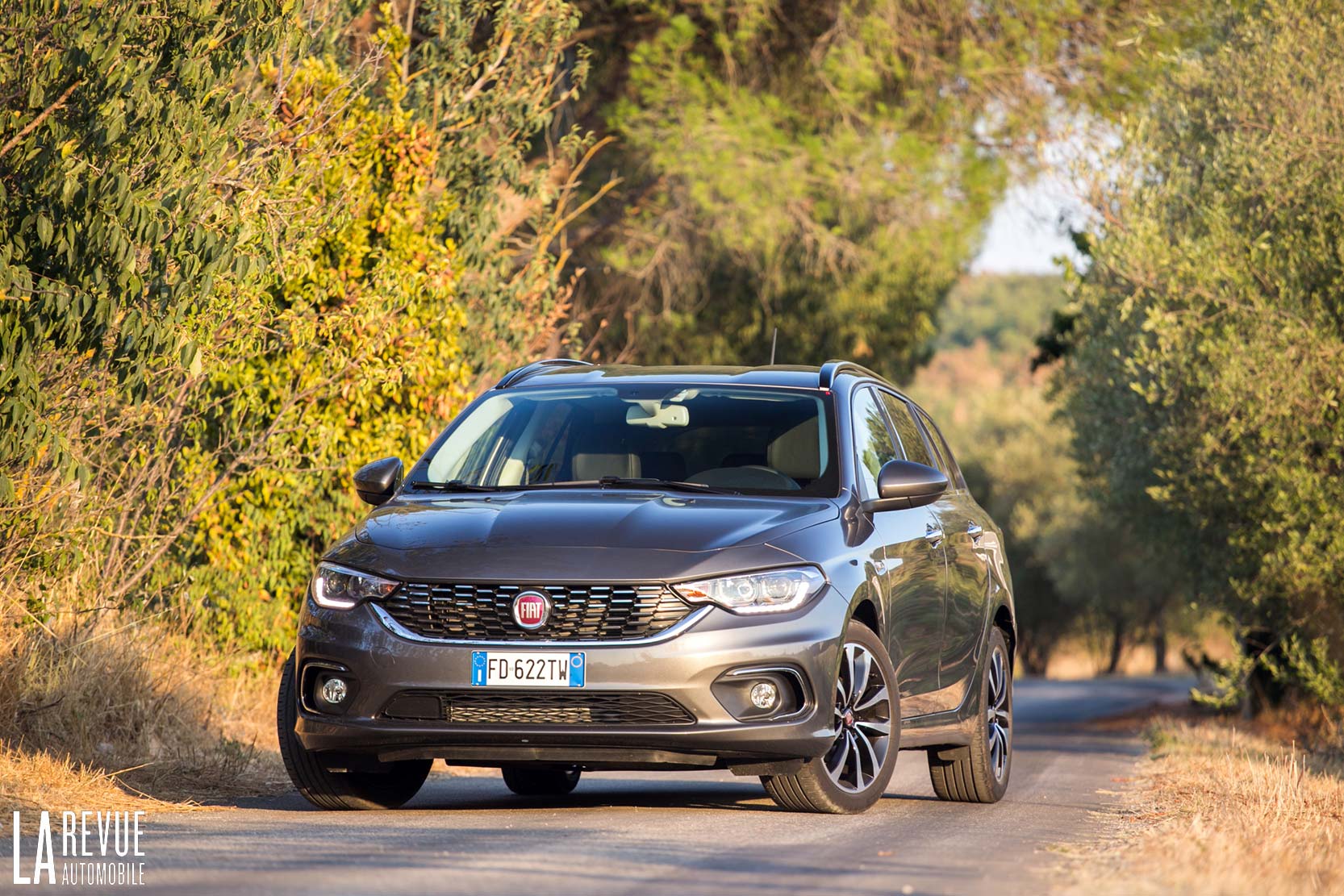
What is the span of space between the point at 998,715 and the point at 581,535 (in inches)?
130

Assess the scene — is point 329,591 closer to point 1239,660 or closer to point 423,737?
point 423,737

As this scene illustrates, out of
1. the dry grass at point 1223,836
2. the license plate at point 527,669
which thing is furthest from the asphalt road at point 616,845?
the license plate at point 527,669

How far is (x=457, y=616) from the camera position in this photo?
7.46 metres

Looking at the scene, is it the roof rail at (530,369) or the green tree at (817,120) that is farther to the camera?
the green tree at (817,120)

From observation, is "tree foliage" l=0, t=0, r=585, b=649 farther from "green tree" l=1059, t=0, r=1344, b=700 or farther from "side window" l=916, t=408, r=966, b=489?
"green tree" l=1059, t=0, r=1344, b=700

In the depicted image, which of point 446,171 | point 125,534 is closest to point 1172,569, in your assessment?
point 446,171

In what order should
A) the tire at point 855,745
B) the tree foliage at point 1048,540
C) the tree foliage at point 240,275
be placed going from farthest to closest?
→ the tree foliage at point 1048,540
the tree foliage at point 240,275
the tire at point 855,745

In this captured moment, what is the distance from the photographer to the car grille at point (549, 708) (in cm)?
734

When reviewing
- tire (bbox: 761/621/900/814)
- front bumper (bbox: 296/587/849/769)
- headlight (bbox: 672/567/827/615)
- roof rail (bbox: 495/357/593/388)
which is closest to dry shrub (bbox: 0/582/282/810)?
front bumper (bbox: 296/587/849/769)

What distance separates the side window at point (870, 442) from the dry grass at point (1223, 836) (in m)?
1.84

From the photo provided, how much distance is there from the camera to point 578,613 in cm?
739

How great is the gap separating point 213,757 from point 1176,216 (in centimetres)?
1037

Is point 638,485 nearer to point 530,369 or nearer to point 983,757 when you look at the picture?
point 530,369

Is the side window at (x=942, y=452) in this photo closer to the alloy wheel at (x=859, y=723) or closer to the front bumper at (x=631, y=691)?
the alloy wheel at (x=859, y=723)
